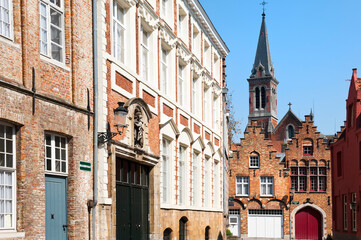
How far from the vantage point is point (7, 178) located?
34.1ft

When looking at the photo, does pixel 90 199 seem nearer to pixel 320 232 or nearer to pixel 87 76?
pixel 87 76

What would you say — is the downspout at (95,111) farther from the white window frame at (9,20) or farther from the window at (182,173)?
the window at (182,173)

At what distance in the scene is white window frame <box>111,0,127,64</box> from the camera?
51.3 feet

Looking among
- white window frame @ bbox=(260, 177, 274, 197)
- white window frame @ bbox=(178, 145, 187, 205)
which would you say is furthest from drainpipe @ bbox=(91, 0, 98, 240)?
white window frame @ bbox=(260, 177, 274, 197)

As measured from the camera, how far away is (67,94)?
1262 cm

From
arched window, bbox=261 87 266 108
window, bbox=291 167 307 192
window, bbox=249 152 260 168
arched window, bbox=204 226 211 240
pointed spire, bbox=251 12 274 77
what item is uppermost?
pointed spire, bbox=251 12 274 77

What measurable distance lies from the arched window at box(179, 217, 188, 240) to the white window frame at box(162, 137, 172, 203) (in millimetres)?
2224

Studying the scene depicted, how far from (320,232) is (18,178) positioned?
147ft

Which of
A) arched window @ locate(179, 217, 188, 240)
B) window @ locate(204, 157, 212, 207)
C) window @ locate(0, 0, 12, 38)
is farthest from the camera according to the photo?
window @ locate(204, 157, 212, 207)

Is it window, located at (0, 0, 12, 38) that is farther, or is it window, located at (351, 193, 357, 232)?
window, located at (351, 193, 357, 232)

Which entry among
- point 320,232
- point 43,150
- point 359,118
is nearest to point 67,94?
point 43,150

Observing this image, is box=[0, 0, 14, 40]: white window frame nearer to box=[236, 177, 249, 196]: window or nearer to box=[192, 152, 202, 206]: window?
box=[192, 152, 202, 206]: window

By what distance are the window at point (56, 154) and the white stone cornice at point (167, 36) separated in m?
7.92

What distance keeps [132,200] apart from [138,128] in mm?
1972
